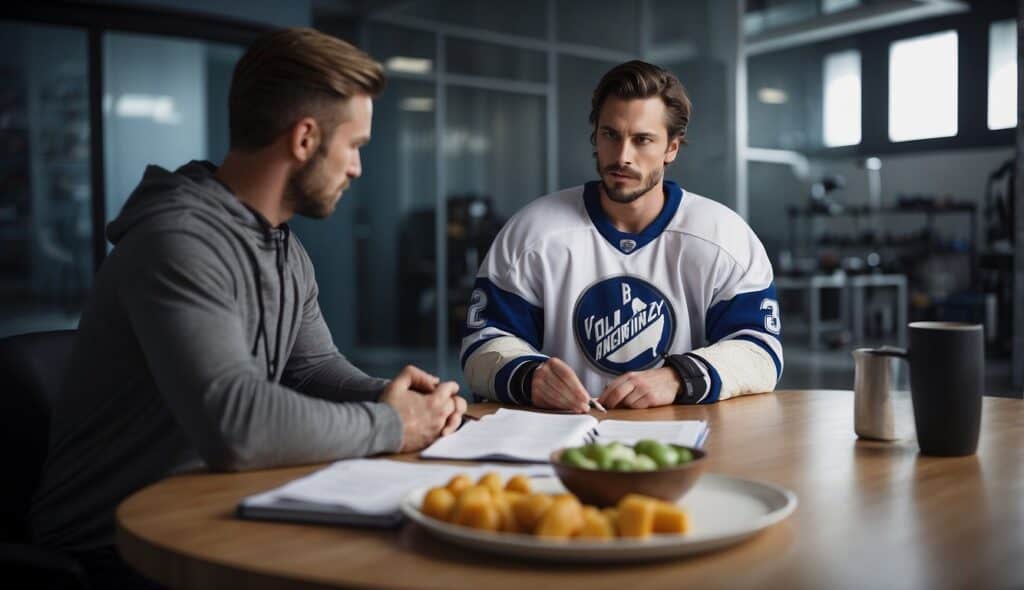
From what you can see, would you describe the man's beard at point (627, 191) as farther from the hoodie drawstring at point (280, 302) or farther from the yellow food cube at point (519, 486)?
the yellow food cube at point (519, 486)

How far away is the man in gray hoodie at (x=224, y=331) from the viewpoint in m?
1.17

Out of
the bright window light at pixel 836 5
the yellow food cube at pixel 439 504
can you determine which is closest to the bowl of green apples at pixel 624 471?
the yellow food cube at pixel 439 504

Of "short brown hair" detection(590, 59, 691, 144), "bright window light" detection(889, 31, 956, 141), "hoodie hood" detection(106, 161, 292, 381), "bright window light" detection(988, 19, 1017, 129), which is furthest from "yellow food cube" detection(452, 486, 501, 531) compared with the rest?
"bright window light" detection(889, 31, 956, 141)

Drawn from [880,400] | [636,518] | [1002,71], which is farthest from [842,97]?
[636,518]

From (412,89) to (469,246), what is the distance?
1330 mm

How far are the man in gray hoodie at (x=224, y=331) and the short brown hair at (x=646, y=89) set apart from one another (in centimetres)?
90

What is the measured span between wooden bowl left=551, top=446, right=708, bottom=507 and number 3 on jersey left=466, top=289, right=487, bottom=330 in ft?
3.61

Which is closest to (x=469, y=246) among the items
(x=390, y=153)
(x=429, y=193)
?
(x=429, y=193)

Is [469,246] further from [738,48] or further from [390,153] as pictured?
[738,48]

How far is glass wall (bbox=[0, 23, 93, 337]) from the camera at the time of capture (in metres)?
5.13

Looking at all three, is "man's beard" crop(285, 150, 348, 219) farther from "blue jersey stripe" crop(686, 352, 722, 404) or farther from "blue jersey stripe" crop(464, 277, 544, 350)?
"blue jersey stripe" crop(686, 352, 722, 404)

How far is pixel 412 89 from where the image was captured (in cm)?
743

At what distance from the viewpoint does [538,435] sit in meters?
1.35

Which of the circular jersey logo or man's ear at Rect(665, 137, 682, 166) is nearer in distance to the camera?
the circular jersey logo
